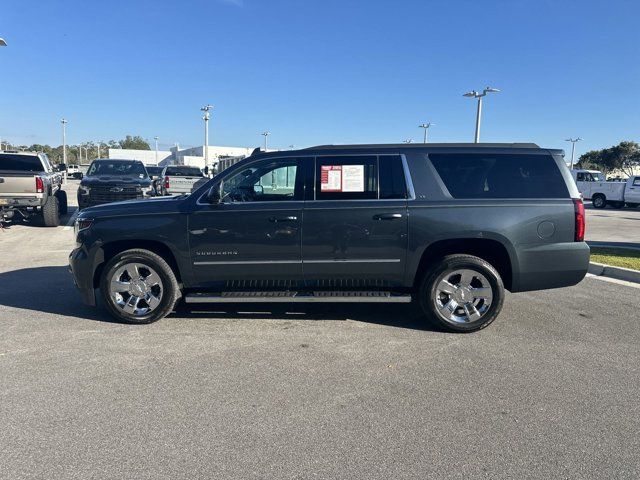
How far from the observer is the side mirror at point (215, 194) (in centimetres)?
505

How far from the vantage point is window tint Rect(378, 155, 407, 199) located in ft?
16.5

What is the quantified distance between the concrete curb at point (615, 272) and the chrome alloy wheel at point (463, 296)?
3.93 metres

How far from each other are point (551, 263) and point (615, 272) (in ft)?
12.1

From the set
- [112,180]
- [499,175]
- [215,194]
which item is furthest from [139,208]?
[112,180]

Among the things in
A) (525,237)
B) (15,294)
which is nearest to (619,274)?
(525,237)

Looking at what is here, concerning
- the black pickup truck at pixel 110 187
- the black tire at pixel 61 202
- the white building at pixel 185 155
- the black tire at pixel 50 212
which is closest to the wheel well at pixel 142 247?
Answer: the black tire at pixel 50 212

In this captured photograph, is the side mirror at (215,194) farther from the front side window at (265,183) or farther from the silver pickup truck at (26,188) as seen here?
the silver pickup truck at (26,188)

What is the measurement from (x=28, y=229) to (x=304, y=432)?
1259cm

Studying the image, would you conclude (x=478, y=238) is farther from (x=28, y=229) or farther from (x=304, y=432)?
(x=28, y=229)

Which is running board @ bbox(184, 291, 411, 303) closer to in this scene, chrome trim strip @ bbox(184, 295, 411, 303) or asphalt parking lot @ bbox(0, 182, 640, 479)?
chrome trim strip @ bbox(184, 295, 411, 303)

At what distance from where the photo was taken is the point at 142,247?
524 cm

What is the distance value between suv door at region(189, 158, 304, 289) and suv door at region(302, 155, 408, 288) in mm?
172

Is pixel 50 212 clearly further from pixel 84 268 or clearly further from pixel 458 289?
pixel 458 289

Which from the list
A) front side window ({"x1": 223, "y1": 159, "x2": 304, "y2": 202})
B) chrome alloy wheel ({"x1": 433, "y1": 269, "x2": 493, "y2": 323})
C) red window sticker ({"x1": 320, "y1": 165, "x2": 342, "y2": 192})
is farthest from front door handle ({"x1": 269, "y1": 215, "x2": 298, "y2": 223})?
chrome alloy wheel ({"x1": 433, "y1": 269, "x2": 493, "y2": 323})
